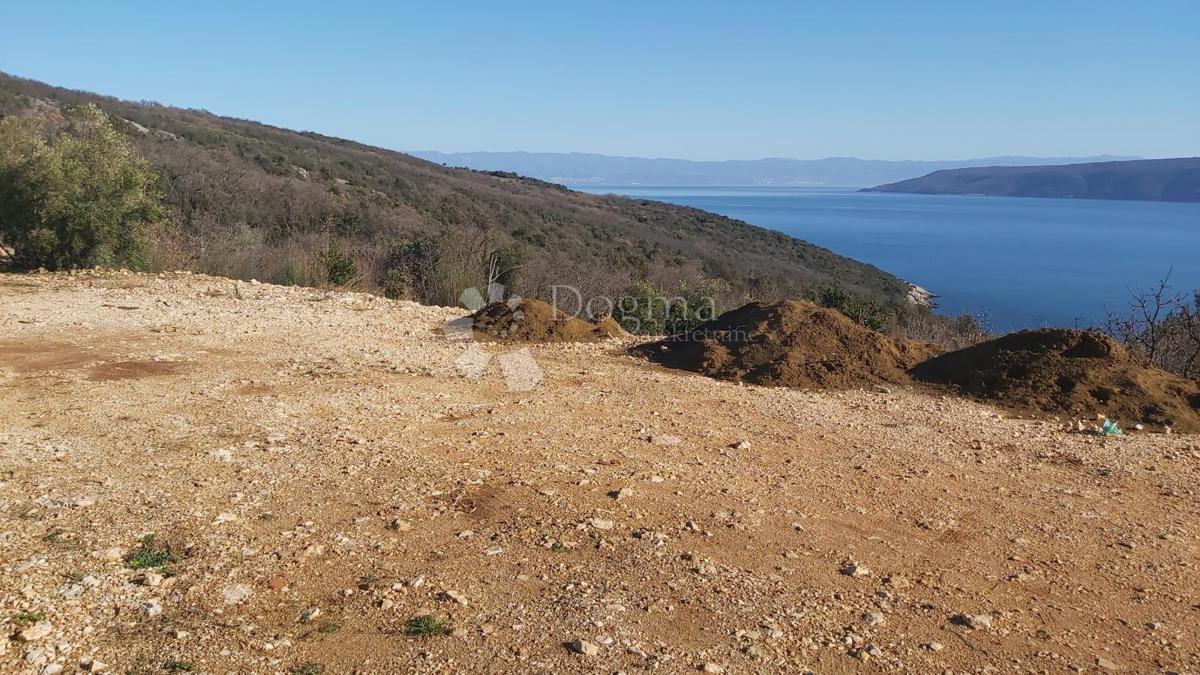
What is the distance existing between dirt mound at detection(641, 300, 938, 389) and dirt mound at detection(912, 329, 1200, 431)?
49 cm

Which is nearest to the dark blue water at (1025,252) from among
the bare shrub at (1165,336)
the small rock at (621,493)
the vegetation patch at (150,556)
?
the bare shrub at (1165,336)

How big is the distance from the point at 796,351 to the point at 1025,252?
2802 inches

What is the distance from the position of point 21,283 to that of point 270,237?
15.3 metres

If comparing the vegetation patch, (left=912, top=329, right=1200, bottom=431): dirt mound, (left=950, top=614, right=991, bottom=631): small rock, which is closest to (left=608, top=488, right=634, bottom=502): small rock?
(left=950, top=614, right=991, bottom=631): small rock

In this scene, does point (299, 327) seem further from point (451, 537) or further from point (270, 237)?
point (270, 237)

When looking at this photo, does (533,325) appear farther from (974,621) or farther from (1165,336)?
(1165,336)

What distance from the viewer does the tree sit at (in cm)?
1414

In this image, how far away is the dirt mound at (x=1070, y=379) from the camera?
25.5 feet

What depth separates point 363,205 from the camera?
3738 cm

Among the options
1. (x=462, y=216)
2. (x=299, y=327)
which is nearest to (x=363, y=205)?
(x=462, y=216)

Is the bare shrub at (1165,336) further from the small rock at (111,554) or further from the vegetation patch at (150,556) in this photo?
the small rock at (111,554)

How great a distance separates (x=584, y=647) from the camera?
11.1 feet

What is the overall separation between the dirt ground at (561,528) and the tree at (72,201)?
22.2ft

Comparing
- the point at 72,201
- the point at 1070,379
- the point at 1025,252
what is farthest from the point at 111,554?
the point at 1025,252
